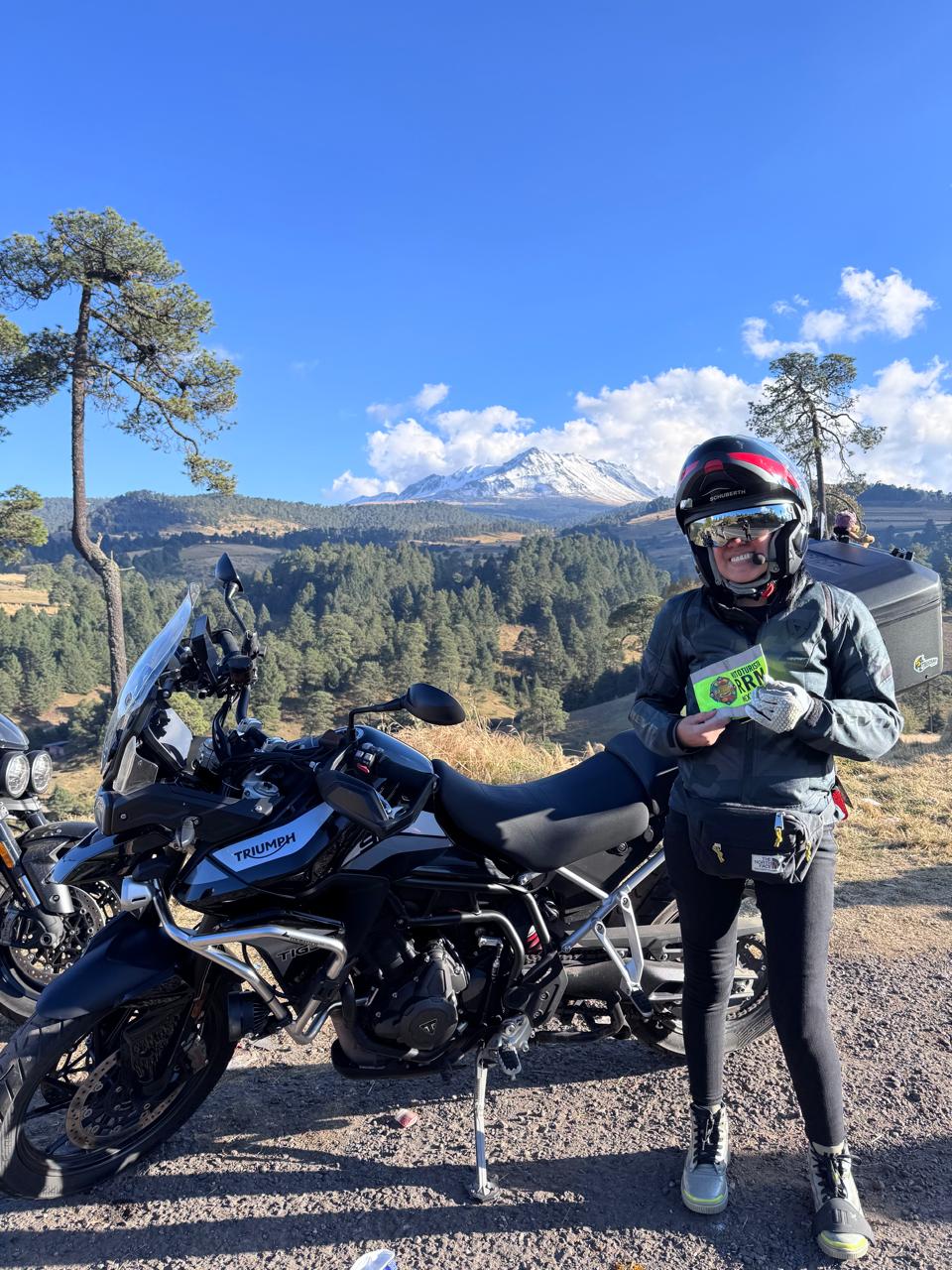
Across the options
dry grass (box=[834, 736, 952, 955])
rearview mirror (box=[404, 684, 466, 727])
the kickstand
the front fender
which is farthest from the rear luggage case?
the front fender

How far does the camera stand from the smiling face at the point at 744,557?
6.99ft

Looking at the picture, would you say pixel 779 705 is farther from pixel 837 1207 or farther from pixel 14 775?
pixel 14 775

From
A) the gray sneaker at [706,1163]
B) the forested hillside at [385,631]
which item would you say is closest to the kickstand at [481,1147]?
the gray sneaker at [706,1163]

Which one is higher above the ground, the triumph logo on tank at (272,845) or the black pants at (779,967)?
the triumph logo on tank at (272,845)

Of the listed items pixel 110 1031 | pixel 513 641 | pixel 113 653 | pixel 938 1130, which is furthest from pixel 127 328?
pixel 513 641

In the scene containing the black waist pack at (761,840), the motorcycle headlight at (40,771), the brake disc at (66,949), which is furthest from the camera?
the motorcycle headlight at (40,771)

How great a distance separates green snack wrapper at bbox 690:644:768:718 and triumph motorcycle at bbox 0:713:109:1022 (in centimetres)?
278

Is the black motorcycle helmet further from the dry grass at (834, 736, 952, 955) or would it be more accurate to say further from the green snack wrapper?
the dry grass at (834, 736, 952, 955)

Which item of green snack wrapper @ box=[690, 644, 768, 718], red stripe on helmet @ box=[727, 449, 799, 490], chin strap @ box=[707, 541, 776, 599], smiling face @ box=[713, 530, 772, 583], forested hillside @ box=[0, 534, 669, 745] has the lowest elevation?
forested hillside @ box=[0, 534, 669, 745]

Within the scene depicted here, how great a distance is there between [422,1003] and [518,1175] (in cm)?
78

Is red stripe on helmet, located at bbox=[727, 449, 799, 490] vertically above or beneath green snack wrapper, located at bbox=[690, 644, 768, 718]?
above

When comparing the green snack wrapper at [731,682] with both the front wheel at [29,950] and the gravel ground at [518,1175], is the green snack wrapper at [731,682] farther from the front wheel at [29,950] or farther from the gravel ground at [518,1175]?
the front wheel at [29,950]

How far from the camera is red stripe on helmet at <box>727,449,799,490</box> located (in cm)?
216

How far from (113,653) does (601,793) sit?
21.7 metres
